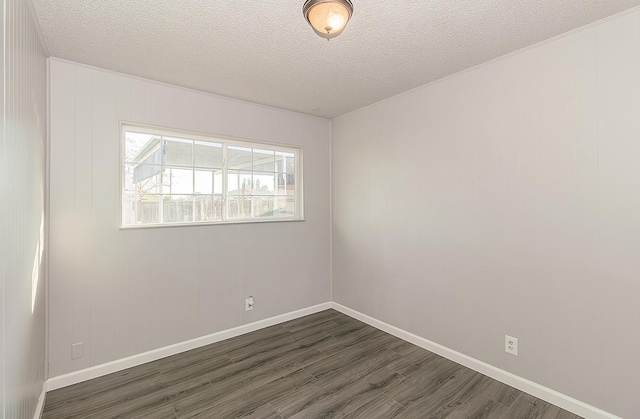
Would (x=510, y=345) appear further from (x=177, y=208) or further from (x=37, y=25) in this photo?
(x=37, y=25)

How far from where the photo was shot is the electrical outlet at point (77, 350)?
2395mm

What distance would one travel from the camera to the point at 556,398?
2.10m

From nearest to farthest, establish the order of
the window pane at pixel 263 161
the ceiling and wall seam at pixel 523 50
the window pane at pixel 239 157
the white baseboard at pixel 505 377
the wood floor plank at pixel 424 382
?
1. the ceiling and wall seam at pixel 523 50
2. the white baseboard at pixel 505 377
3. the wood floor plank at pixel 424 382
4. the window pane at pixel 239 157
5. the window pane at pixel 263 161

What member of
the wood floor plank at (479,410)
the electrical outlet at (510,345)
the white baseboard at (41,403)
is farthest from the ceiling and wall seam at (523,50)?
the white baseboard at (41,403)

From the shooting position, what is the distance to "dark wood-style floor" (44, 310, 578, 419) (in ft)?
6.77

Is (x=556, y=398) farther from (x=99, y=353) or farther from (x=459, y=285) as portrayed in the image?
(x=99, y=353)

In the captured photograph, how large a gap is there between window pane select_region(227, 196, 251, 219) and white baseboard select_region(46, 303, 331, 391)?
1.22 meters

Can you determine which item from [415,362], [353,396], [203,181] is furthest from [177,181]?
[415,362]

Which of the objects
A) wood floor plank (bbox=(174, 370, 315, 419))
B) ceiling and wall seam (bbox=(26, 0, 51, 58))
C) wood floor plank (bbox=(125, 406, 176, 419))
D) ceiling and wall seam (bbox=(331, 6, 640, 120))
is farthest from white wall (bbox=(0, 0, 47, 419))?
ceiling and wall seam (bbox=(331, 6, 640, 120))

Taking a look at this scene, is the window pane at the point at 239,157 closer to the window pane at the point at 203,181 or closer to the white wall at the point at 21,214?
the window pane at the point at 203,181

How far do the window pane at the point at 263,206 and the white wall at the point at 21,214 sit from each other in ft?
6.05

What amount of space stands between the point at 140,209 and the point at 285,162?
1.69 m

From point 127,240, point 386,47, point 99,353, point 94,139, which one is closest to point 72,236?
point 127,240

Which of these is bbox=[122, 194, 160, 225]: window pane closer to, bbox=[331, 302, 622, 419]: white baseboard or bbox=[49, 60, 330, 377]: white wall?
bbox=[49, 60, 330, 377]: white wall
